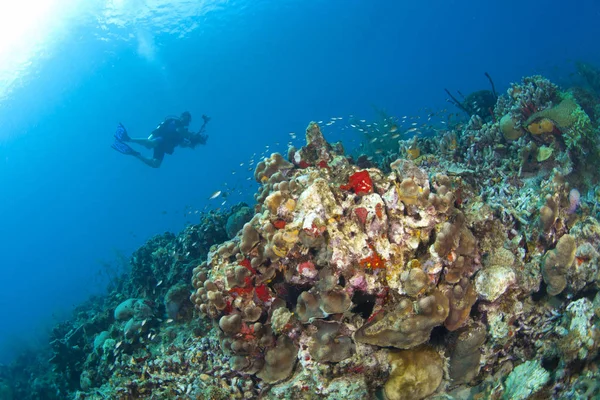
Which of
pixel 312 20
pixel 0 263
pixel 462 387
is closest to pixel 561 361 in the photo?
pixel 462 387

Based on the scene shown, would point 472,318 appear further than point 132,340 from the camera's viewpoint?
No

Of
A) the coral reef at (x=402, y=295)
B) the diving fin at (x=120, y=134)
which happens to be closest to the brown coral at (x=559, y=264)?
the coral reef at (x=402, y=295)

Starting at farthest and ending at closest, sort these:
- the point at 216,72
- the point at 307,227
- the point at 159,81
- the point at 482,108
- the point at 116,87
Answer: the point at 216,72, the point at 159,81, the point at 116,87, the point at 482,108, the point at 307,227

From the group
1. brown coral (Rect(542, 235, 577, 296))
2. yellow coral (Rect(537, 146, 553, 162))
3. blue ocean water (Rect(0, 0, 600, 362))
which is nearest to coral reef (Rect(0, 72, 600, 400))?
brown coral (Rect(542, 235, 577, 296))

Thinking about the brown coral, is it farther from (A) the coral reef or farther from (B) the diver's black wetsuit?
(B) the diver's black wetsuit

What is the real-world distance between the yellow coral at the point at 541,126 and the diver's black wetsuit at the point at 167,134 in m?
18.1

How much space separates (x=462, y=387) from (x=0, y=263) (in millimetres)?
144603

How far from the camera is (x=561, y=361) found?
332cm

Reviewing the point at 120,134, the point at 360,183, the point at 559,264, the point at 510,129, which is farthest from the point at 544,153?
the point at 120,134

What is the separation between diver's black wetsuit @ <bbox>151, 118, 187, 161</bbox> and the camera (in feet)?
66.3

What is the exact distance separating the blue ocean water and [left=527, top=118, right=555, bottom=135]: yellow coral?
48985mm

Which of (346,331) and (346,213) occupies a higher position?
(346,213)

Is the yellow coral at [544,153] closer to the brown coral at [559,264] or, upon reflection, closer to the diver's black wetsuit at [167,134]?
the brown coral at [559,264]

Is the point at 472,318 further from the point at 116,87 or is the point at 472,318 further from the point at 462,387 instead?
the point at 116,87
